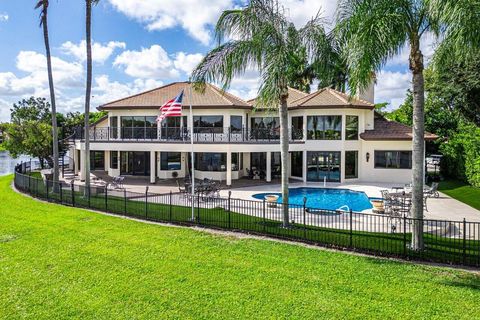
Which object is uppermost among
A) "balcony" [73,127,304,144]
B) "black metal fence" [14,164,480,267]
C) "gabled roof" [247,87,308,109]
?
"gabled roof" [247,87,308,109]

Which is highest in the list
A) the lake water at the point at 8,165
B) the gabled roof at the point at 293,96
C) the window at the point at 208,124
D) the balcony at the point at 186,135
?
the gabled roof at the point at 293,96

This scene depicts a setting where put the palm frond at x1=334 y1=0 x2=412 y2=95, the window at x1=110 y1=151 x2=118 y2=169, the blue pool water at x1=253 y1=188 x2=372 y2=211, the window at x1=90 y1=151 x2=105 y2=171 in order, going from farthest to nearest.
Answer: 1. the window at x1=90 y1=151 x2=105 y2=171
2. the window at x1=110 y1=151 x2=118 y2=169
3. the blue pool water at x1=253 y1=188 x2=372 y2=211
4. the palm frond at x1=334 y1=0 x2=412 y2=95

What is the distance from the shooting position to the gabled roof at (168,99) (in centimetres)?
2714

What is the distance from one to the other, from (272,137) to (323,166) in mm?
4807

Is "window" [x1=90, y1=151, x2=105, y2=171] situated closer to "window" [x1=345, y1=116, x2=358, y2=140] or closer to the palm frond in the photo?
"window" [x1=345, y1=116, x2=358, y2=140]

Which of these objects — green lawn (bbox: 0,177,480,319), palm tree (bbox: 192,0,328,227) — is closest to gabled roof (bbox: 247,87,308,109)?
palm tree (bbox: 192,0,328,227)

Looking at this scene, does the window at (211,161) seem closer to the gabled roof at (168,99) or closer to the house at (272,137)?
the house at (272,137)

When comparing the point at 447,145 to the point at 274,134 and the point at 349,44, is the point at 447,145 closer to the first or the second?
the point at 274,134

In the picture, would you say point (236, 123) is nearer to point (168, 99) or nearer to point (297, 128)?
point (297, 128)

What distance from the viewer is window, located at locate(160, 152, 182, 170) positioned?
28.8m

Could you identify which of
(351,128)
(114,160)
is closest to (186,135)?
(114,160)

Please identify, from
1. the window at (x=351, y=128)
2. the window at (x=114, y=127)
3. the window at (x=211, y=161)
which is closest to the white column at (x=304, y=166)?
the window at (x=351, y=128)

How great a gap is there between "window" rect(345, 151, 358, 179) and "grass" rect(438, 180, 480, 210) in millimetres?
5989

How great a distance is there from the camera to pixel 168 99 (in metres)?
29.1
